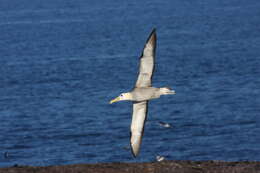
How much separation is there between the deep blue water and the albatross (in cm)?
2053

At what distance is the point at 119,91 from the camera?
2616 inches

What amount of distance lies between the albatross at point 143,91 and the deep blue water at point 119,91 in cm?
2053

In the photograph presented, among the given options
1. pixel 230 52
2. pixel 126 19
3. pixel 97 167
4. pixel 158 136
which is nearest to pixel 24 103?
pixel 158 136

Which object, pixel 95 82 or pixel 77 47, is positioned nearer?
pixel 95 82

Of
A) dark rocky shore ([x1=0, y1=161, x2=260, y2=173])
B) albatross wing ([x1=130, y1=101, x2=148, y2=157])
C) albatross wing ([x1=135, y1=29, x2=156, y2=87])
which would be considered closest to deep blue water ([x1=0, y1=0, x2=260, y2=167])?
dark rocky shore ([x1=0, y1=161, x2=260, y2=173])

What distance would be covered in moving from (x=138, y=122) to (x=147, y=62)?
2.59 metres

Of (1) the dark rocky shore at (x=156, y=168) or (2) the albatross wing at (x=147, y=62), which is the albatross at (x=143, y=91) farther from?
(1) the dark rocky shore at (x=156, y=168)

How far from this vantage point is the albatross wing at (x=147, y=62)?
18.2 meters

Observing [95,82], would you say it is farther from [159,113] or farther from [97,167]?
[97,167]

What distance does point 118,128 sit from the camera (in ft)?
169

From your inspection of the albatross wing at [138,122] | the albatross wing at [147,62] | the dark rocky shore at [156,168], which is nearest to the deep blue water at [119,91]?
the dark rocky shore at [156,168]

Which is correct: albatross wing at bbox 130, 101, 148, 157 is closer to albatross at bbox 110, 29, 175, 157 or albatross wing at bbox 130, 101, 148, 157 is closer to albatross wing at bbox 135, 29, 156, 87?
albatross at bbox 110, 29, 175, 157

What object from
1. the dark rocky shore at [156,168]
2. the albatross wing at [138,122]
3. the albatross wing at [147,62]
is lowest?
the dark rocky shore at [156,168]

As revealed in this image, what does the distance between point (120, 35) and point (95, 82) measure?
47838 millimetres
